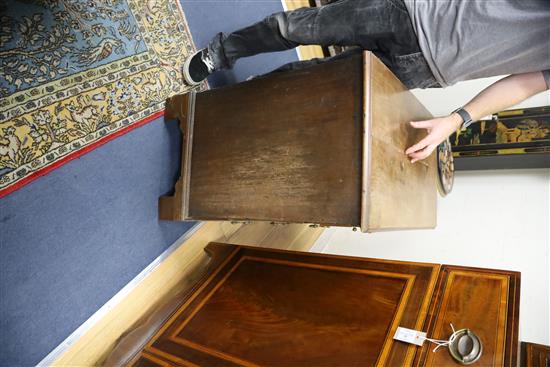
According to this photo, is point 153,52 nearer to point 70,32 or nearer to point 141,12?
point 141,12

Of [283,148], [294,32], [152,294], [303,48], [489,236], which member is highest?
[294,32]

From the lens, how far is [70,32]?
123 centimetres

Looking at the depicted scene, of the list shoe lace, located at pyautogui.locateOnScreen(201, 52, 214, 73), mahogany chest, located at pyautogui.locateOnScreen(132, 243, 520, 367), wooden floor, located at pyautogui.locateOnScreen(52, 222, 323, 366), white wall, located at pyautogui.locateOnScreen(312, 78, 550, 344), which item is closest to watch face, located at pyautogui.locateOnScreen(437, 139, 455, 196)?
white wall, located at pyautogui.locateOnScreen(312, 78, 550, 344)

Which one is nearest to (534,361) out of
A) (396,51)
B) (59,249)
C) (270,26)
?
(396,51)

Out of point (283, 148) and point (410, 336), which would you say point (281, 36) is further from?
point (410, 336)

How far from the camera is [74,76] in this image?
Result: 1.22m

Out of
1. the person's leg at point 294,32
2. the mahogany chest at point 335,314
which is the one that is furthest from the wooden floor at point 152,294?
the person's leg at point 294,32

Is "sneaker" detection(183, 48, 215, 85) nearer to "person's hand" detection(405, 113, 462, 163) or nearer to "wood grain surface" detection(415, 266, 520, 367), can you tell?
"person's hand" detection(405, 113, 462, 163)

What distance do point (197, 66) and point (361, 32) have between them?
0.75 metres

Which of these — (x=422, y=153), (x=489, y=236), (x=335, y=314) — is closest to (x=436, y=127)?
(x=422, y=153)

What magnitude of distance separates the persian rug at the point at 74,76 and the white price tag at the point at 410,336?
115 cm

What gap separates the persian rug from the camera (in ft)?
3.57

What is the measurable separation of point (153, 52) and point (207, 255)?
884 millimetres

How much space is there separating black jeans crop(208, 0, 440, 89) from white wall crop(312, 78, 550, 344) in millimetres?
1314
